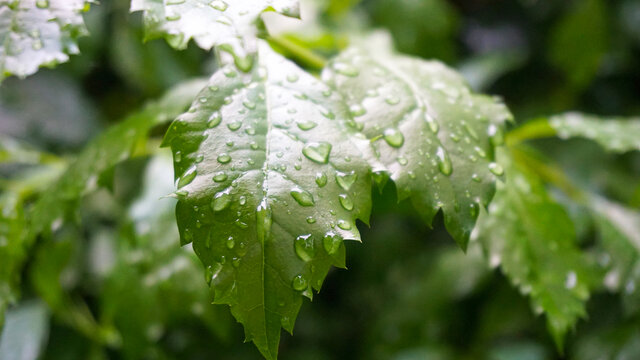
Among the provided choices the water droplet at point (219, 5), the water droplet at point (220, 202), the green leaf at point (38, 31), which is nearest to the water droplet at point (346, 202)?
the water droplet at point (220, 202)

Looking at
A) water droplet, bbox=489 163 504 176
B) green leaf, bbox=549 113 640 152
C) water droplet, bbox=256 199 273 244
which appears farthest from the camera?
green leaf, bbox=549 113 640 152

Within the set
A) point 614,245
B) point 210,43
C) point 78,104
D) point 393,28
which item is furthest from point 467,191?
point 78,104

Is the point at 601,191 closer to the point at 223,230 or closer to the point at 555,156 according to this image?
the point at 555,156

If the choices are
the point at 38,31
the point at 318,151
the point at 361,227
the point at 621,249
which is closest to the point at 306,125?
the point at 318,151

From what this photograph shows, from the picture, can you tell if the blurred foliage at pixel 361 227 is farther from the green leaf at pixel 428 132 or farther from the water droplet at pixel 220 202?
the water droplet at pixel 220 202

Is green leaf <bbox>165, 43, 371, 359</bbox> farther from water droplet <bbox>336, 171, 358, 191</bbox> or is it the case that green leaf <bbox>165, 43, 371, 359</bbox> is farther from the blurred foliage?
the blurred foliage

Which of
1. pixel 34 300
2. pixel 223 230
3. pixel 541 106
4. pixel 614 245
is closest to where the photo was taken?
pixel 223 230

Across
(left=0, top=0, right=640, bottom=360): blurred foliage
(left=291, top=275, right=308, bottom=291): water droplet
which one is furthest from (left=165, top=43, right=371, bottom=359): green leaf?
(left=0, top=0, right=640, bottom=360): blurred foliage
